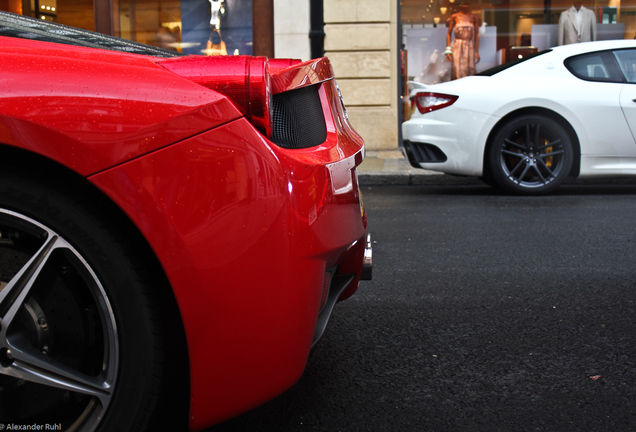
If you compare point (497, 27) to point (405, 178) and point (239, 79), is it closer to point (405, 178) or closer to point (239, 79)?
point (405, 178)

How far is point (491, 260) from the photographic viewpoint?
13.4 feet

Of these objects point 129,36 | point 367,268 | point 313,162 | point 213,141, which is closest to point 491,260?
point 367,268

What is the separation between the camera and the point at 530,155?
674cm

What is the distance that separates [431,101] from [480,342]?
4.54 metres

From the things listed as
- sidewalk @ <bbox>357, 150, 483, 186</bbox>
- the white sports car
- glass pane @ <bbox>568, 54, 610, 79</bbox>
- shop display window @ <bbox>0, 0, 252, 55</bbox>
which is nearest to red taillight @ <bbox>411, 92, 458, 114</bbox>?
the white sports car

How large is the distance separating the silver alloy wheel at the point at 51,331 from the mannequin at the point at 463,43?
1171 cm

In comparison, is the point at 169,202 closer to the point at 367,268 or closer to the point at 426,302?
the point at 367,268

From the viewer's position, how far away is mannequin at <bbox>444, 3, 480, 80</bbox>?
41.2ft

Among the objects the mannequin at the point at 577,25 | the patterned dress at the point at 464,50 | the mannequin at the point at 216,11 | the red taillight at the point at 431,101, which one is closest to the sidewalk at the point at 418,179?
the red taillight at the point at 431,101

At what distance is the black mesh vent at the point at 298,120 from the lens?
5.86ft

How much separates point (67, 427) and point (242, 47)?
1140cm

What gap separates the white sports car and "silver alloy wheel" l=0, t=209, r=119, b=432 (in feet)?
18.4

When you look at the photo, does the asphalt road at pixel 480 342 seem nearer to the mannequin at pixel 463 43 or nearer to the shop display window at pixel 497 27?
the mannequin at pixel 463 43

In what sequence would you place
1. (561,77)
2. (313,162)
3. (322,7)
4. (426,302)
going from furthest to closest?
(322,7), (561,77), (426,302), (313,162)
